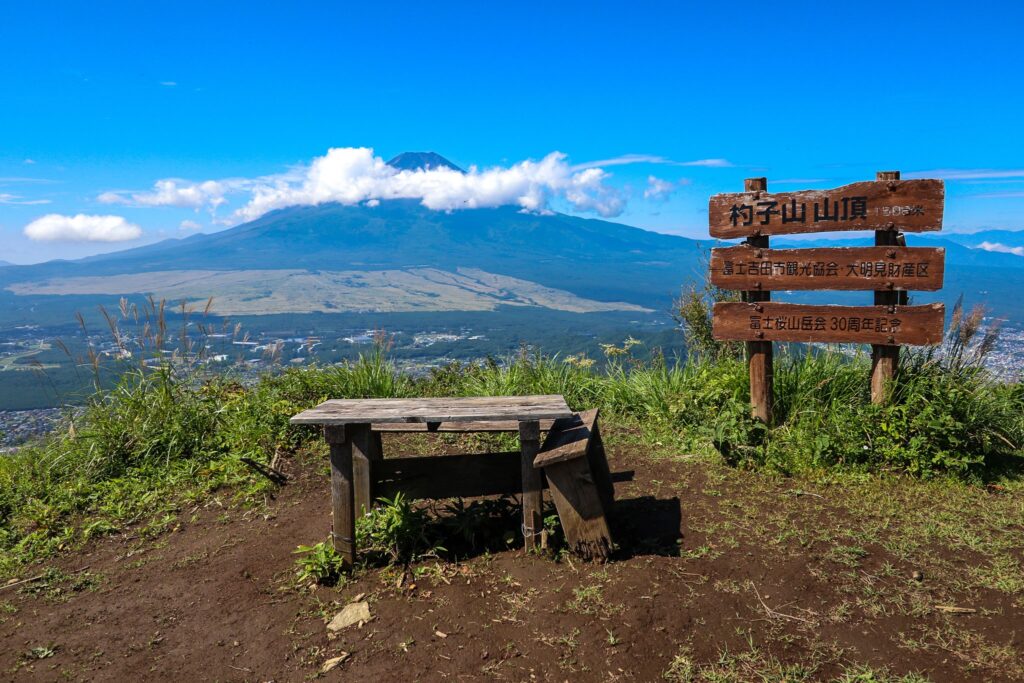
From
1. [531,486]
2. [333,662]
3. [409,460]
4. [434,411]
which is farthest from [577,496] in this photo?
[333,662]

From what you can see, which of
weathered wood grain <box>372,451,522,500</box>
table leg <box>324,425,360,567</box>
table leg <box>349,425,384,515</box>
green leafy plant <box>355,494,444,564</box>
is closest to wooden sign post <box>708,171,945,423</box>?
weathered wood grain <box>372,451,522,500</box>

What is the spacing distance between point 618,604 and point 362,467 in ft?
5.87

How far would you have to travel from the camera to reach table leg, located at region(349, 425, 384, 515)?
4082 millimetres

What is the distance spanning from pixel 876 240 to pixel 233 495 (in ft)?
20.4

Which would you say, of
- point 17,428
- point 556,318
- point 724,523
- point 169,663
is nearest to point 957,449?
point 724,523

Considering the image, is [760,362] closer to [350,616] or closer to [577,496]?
[577,496]

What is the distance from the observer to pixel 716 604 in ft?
11.6

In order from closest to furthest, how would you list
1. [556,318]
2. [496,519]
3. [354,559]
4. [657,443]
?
[354,559], [496,519], [657,443], [556,318]

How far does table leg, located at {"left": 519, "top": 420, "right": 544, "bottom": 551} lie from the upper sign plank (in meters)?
3.40

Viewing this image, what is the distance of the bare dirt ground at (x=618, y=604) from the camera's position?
311 centimetres

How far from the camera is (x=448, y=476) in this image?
4.36 meters

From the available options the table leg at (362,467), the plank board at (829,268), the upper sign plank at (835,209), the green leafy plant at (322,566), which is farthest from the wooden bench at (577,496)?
the upper sign plank at (835,209)

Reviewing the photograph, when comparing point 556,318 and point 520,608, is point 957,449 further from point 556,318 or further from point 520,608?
point 556,318

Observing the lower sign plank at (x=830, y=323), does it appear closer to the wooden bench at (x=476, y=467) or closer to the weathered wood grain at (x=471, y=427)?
the weathered wood grain at (x=471, y=427)
